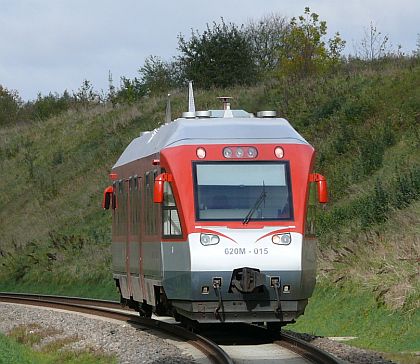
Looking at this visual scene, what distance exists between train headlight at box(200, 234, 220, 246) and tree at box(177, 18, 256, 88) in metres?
49.6

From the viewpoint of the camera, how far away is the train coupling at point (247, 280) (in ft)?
58.5

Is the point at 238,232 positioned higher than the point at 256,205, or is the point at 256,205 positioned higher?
the point at 256,205

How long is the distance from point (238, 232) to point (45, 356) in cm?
402

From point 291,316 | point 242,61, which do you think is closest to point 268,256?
point 291,316

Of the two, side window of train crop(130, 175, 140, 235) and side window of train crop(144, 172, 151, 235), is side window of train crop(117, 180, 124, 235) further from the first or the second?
side window of train crop(144, 172, 151, 235)

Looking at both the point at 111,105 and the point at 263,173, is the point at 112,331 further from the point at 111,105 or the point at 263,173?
the point at 111,105

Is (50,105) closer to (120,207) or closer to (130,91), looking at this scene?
(130,91)

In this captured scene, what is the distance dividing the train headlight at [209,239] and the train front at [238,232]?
0.05ft

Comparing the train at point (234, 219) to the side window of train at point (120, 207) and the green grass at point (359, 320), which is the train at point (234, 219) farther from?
the side window of train at point (120, 207)

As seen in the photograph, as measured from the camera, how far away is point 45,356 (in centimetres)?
1944

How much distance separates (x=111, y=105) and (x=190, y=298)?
55465 mm

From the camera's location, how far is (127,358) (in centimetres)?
1752

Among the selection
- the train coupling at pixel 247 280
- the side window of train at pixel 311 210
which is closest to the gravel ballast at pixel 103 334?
the train coupling at pixel 247 280

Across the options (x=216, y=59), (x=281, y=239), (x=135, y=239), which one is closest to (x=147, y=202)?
(x=135, y=239)
